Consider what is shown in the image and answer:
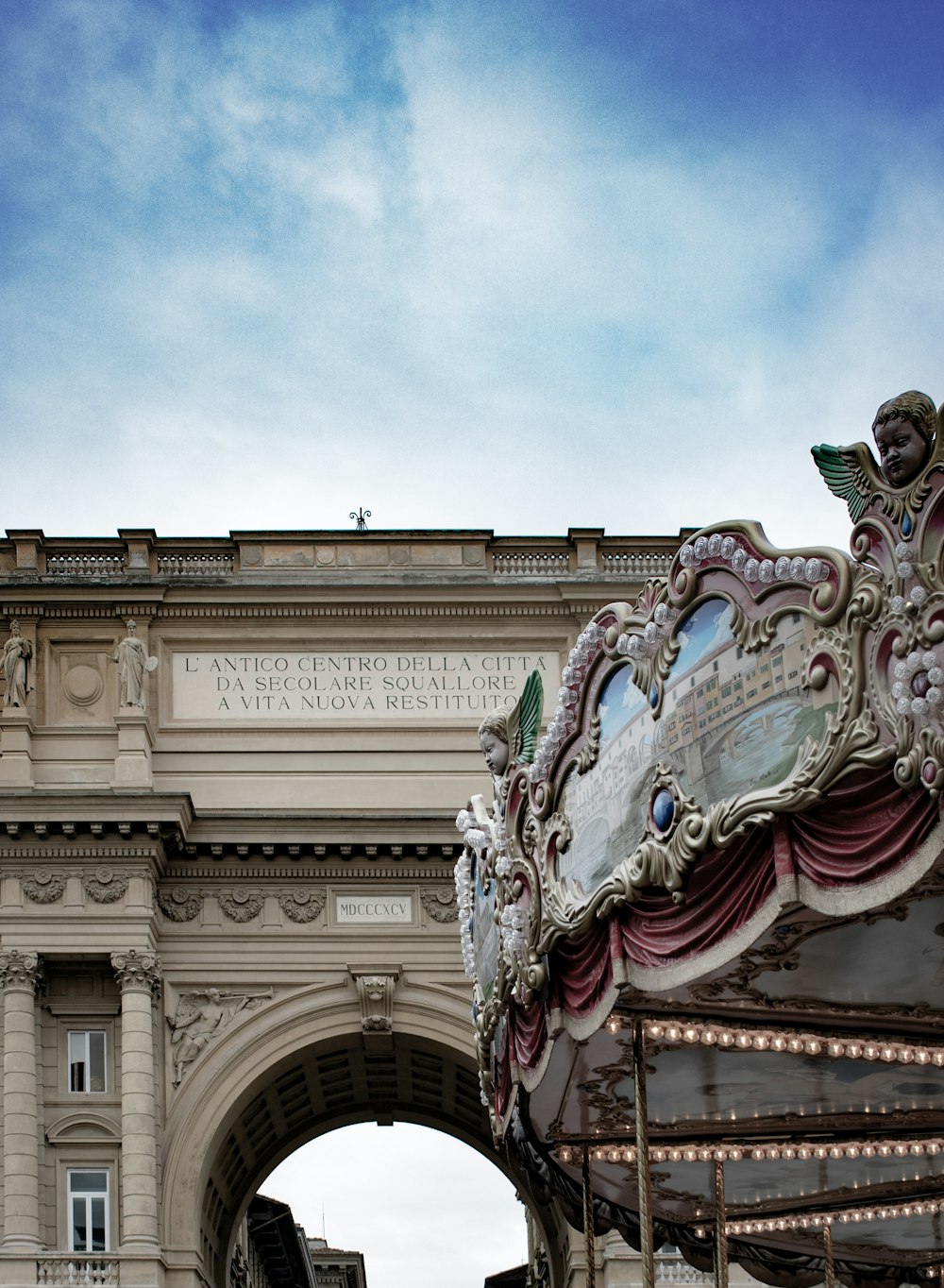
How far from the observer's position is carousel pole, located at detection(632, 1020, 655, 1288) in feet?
50.4

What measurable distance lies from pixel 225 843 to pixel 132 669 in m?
2.96

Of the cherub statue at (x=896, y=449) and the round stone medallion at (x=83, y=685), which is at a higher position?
the round stone medallion at (x=83, y=685)

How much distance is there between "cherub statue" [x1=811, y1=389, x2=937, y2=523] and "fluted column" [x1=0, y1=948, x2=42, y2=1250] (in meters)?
19.3

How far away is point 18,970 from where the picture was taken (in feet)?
95.7

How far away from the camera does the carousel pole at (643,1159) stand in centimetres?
1537

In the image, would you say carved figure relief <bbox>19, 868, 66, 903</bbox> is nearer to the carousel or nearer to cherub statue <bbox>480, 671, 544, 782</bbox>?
the carousel

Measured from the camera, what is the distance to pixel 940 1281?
85.4ft

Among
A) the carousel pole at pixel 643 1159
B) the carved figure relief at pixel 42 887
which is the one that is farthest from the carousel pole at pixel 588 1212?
the carved figure relief at pixel 42 887

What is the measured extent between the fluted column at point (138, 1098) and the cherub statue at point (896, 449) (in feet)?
61.8

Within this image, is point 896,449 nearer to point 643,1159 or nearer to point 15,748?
point 643,1159

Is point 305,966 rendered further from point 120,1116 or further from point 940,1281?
point 940,1281

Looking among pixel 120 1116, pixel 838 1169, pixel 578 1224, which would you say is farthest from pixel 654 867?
pixel 120 1116

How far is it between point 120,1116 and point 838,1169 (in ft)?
35.8

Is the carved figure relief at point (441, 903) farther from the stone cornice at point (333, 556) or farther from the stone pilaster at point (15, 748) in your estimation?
the stone pilaster at point (15, 748)
